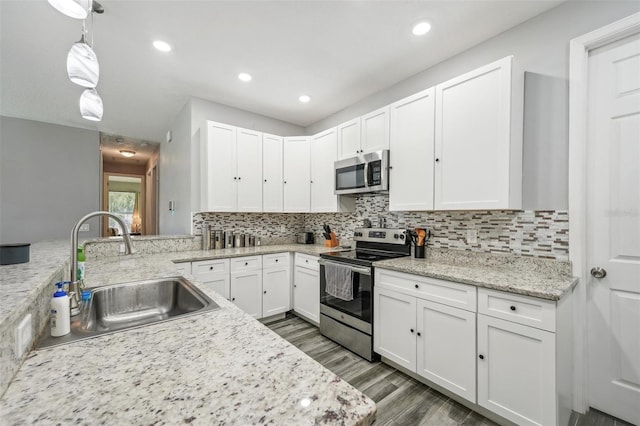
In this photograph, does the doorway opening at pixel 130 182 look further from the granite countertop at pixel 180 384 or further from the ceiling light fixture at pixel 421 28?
the ceiling light fixture at pixel 421 28

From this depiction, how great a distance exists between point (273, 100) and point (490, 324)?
3131mm

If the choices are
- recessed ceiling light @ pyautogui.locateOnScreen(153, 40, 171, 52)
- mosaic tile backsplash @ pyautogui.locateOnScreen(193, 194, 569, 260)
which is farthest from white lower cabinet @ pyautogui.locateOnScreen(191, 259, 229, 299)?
recessed ceiling light @ pyautogui.locateOnScreen(153, 40, 171, 52)

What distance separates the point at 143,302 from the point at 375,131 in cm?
238

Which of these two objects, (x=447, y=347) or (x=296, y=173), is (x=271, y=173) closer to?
(x=296, y=173)

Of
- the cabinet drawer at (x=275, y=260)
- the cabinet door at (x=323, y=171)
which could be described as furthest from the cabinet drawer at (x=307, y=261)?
the cabinet door at (x=323, y=171)

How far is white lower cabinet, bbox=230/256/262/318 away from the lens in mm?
2822

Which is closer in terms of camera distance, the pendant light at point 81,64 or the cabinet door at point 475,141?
the pendant light at point 81,64

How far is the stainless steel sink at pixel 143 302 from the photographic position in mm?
1342

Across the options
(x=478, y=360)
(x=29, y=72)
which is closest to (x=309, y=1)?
(x=478, y=360)

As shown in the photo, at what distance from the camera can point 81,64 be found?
134cm

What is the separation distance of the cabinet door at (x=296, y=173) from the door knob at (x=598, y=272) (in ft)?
8.74

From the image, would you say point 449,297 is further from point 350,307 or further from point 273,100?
point 273,100

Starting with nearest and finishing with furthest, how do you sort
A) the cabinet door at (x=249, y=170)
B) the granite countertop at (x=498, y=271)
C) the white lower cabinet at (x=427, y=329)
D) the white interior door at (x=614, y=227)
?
the granite countertop at (x=498, y=271), the white interior door at (x=614, y=227), the white lower cabinet at (x=427, y=329), the cabinet door at (x=249, y=170)

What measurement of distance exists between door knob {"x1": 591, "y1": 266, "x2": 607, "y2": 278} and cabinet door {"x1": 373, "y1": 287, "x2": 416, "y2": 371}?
3.68 feet
